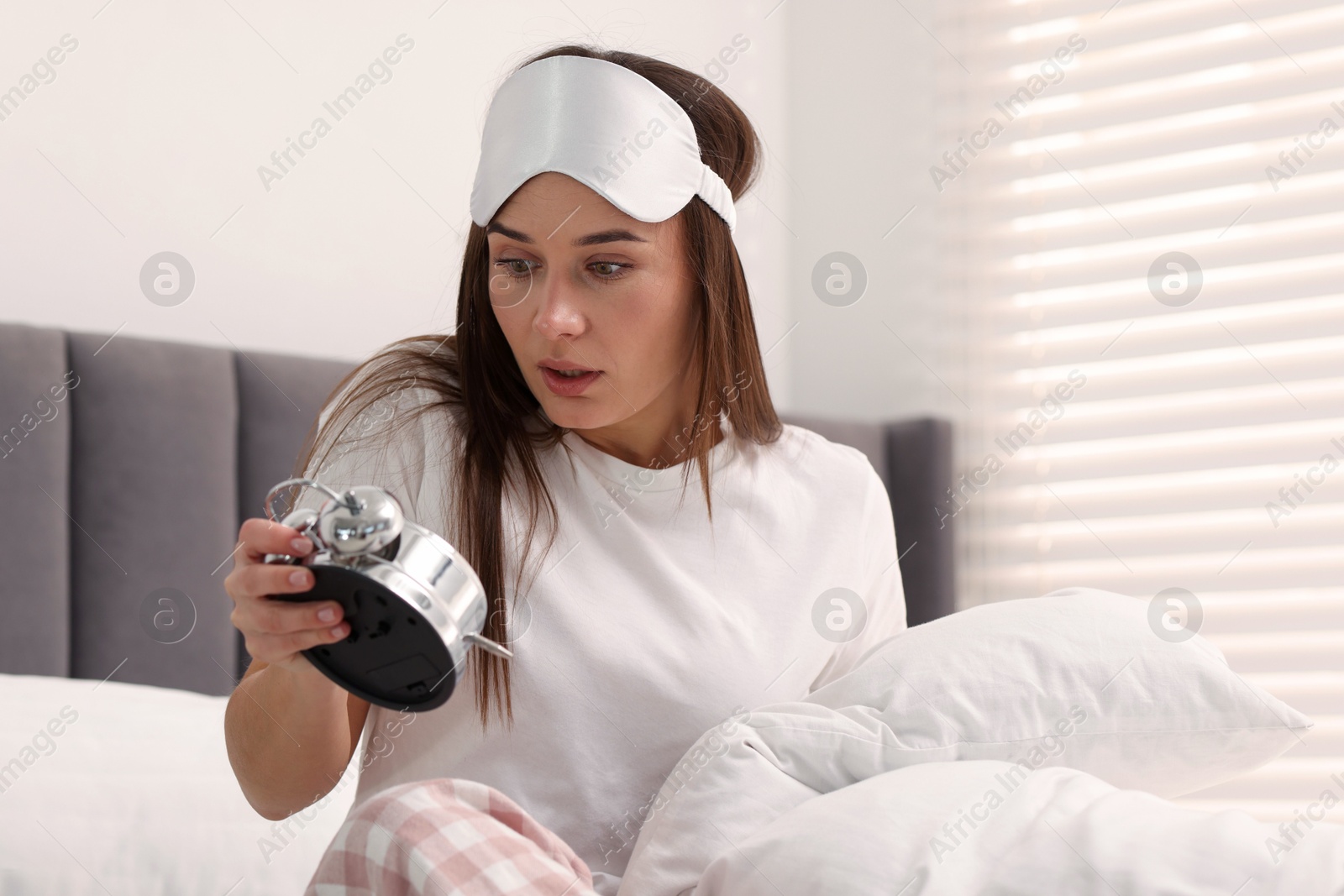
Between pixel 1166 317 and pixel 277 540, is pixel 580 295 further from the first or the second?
pixel 1166 317

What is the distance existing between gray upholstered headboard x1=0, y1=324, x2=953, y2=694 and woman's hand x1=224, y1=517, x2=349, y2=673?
0.82 metres

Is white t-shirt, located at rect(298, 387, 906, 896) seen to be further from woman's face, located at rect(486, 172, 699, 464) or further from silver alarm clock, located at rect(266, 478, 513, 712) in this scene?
silver alarm clock, located at rect(266, 478, 513, 712)

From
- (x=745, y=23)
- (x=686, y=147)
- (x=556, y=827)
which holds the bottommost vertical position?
(x=556, y=827)

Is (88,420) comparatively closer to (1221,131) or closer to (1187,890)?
(1187,890)

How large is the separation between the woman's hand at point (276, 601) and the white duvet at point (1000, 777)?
28 cm

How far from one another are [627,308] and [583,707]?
371 mm

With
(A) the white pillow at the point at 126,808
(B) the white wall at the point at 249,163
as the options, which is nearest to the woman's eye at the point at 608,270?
(B) the white wall at the point at 249,163

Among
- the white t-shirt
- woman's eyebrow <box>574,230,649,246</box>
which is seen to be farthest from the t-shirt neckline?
woman's eyebrow <box>574,230,649,246</box>

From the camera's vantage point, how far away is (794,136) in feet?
8.74

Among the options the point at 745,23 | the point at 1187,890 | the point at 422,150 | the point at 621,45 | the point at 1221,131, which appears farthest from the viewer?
the point at 745,23

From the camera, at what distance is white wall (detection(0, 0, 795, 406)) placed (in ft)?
4.81

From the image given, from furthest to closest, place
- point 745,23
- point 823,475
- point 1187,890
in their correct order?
point 745,23 < point 823,475 < point 1187,890

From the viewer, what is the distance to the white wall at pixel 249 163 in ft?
4.81

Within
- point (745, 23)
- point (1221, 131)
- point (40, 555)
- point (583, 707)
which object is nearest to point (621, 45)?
point (745, 23)
